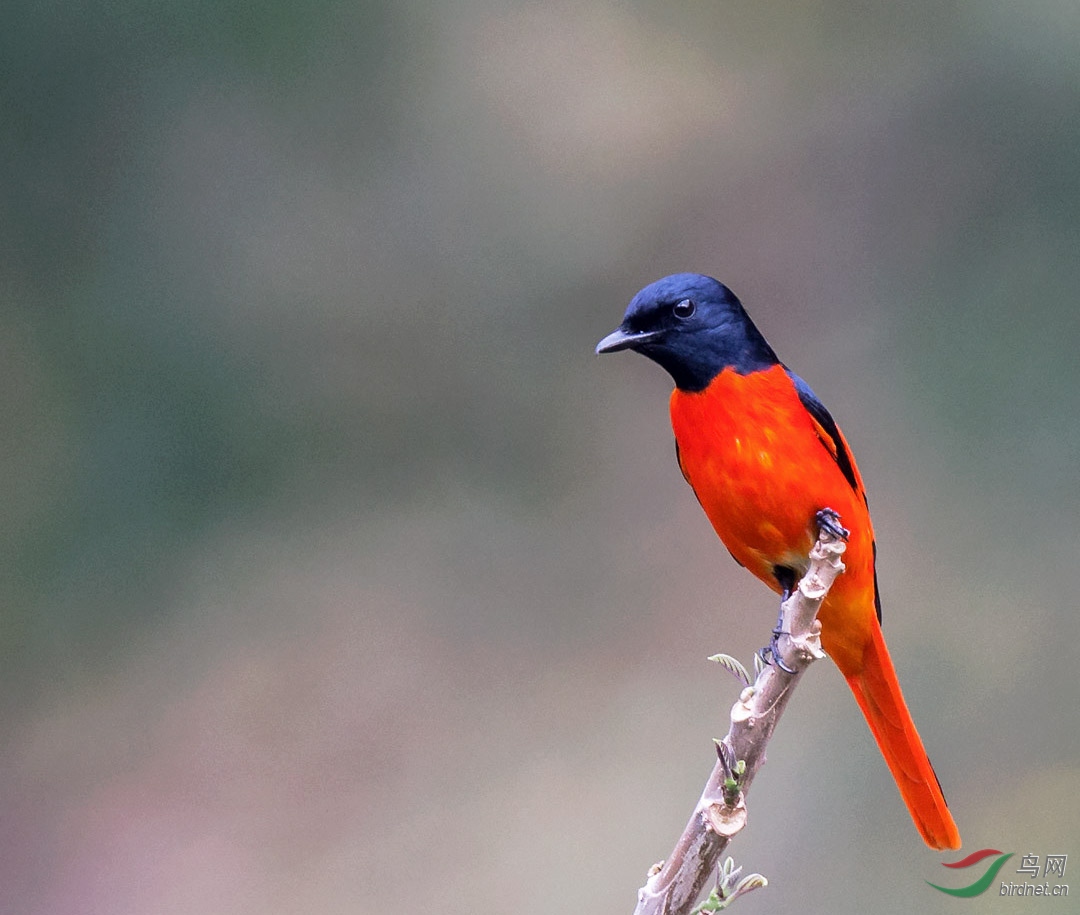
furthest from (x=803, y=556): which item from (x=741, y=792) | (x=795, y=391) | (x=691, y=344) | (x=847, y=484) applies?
(x=741, y=792)

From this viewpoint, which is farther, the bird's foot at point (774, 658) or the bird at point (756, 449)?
the bird at point (756, 449)

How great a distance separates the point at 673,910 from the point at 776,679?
319 millimetres

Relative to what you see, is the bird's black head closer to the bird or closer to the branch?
the bird

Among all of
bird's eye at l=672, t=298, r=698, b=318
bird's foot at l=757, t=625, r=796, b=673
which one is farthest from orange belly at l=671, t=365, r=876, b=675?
bird's foot at l=757, t=625, r=796, b=673

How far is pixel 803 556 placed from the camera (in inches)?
70.2

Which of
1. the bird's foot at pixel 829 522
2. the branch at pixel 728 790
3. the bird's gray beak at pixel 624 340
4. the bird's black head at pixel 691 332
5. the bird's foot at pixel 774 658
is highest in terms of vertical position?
the bird's black head at pixel 691 332

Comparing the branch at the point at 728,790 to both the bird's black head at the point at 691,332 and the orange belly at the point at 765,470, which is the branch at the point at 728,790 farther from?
the bird's black head at the point at 691,332

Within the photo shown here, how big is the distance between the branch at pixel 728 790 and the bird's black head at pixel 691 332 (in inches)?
19.0

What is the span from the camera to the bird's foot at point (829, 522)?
1657mm

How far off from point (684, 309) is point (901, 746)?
2.57ft

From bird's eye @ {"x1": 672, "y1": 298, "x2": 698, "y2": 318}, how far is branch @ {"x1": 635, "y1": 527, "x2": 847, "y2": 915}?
52 cm

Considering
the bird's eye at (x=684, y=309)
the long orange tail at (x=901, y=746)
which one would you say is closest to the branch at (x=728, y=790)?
the long orange tail at (x=901, y=746)

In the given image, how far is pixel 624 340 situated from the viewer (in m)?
1.64

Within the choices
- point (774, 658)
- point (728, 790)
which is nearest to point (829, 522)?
point (774, 658)
